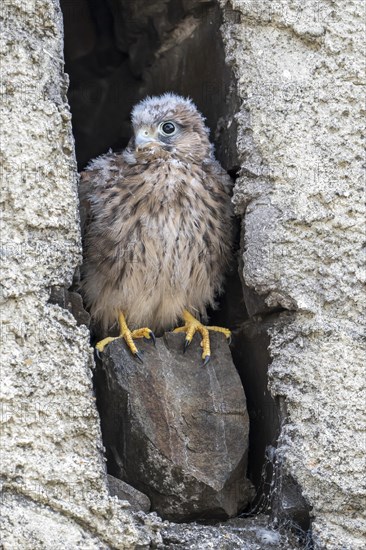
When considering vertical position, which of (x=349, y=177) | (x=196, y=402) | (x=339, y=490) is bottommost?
(x=339, y=490)

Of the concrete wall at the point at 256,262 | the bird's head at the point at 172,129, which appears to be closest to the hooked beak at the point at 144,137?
the bird's head at the point at 172,129

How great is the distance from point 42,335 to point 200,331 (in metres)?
0.82

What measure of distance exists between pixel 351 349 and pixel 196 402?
502mm

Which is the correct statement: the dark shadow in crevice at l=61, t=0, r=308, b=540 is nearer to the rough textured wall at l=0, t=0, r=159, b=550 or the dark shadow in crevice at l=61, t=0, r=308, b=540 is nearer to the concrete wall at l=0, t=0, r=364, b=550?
the concrete wall at l=0, t=0, r=364, b=550

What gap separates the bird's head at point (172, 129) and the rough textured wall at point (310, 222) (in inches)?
17.6

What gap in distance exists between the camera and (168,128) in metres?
3.78

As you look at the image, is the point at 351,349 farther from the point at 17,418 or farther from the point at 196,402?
the point at 17,418

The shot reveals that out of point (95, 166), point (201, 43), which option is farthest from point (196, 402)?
point (201, 43)

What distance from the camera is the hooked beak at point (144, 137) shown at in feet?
12.0

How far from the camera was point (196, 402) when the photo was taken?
322 centimetres

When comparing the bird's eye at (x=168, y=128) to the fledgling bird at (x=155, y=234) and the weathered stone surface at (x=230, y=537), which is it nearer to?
the fledgling bird at (x=155, y=234)

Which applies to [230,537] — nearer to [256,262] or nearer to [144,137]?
[256,262]

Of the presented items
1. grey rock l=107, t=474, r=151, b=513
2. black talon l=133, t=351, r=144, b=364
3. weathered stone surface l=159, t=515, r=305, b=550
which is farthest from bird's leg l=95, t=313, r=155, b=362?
weathered stone surface l=159, t=515, r=305, b=550

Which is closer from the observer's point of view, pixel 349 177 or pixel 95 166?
pixel 349 177
